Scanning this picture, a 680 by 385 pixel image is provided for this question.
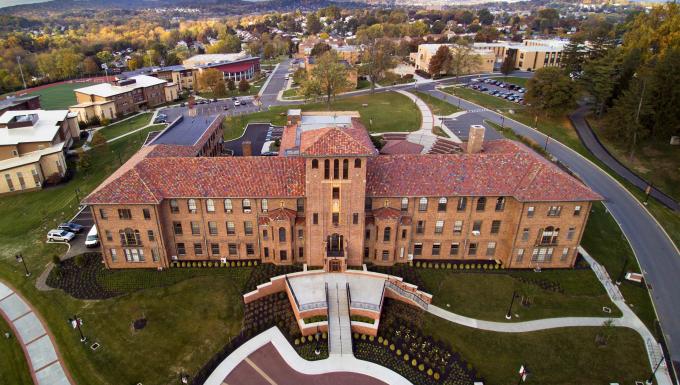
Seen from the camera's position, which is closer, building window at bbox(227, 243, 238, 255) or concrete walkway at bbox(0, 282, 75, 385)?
concrete walkway at bbox(0, 282, 75, 385)

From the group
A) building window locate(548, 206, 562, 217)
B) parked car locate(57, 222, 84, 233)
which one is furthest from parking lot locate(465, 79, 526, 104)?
parked car locate(57, 222, 84, 233)

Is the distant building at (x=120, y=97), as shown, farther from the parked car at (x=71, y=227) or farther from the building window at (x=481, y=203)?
the building window at (x=481, y=203)

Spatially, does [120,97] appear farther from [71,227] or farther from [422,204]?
[422,204]

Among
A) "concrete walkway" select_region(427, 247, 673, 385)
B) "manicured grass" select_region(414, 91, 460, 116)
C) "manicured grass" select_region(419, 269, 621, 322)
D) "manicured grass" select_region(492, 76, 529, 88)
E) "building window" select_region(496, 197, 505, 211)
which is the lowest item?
"concrete walkway" select_region(427, 247, 673, 385)

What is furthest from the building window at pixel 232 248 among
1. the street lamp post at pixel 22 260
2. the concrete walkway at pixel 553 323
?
the concrete walkway at pixel 553 323

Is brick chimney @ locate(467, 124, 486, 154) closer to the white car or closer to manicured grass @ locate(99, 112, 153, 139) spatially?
the white car

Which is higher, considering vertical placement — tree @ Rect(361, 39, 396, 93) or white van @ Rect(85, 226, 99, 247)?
tree @ Rect(361, 39, 396, 93)

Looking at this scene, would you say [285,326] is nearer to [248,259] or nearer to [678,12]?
[248,259]

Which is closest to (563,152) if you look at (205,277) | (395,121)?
→ (395,121)
